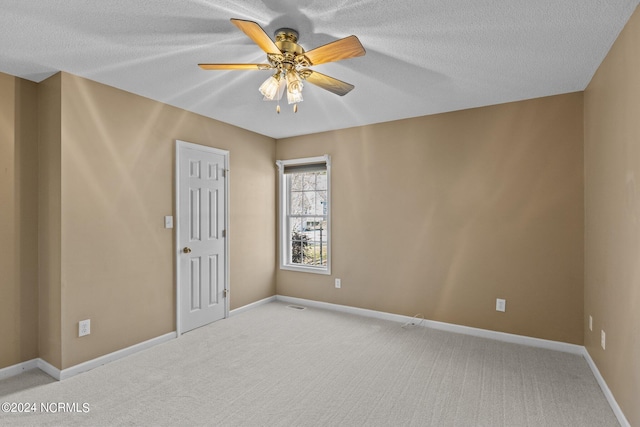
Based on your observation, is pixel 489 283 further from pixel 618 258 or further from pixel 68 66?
pixel 68 66

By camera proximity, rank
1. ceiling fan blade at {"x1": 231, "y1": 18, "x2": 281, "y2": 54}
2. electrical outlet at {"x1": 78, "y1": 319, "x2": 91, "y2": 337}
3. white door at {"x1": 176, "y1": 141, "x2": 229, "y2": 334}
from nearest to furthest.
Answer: ceiling fan blade at {"x1": 231, "y1": 18, "x2": 281, "y2": 54}
electrical outlet at {"x1": 78, "y1": 319, "x2": 91, "y2": 337}
white door at {"x1": 176, "y1": 141, "x2": 229, "y2": 334}

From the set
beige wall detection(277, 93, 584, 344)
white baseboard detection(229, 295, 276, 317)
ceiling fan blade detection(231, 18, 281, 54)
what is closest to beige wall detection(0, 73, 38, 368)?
white baseboard detection(229, 295, 276, 317)

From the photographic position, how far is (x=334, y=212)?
4.48 metres

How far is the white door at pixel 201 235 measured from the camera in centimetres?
359

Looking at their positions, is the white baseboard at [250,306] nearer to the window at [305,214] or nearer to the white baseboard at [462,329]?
the white baseboard at [462,329]

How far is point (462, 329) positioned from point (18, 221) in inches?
168

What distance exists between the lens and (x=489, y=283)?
3.46 meters

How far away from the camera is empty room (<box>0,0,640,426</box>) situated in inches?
81.4

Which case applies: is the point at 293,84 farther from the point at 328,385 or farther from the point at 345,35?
the point at 328,385

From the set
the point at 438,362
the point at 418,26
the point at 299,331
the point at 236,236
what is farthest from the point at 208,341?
the point at 418,26

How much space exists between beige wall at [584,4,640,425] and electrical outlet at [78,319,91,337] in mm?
3832

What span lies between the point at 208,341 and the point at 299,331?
95 cm

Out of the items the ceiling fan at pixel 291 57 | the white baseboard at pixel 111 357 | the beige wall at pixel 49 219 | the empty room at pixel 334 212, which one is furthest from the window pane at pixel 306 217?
the beige wall at pixel 49 219

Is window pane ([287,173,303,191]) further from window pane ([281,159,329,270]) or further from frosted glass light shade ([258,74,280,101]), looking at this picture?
frosted glass light shade ([258,74,280,101])
